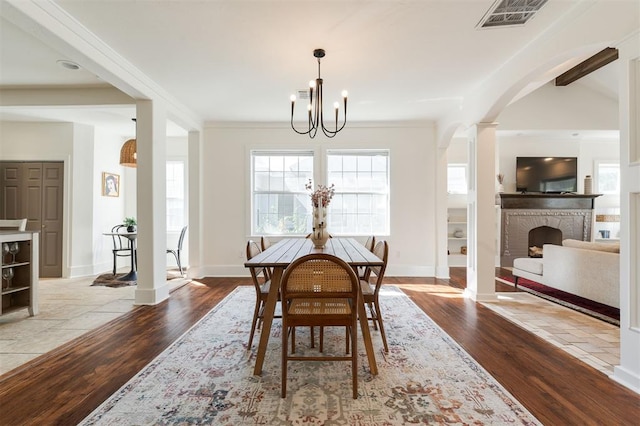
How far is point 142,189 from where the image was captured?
12.6ft

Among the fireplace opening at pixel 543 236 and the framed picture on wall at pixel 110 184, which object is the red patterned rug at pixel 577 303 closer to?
the fireplace opening at pixel 543 236

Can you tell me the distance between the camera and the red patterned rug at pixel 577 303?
336cm

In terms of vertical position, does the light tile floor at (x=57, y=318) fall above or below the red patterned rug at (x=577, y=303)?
below

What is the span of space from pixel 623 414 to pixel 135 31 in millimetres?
4227

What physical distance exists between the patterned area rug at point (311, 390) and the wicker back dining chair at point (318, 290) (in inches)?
6.9

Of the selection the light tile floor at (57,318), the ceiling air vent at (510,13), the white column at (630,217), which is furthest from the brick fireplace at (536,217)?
the light tile floor at (57,318)

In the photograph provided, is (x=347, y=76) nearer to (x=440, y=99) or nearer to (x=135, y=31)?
(x=440, y=99)

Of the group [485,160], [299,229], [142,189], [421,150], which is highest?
[421,150]

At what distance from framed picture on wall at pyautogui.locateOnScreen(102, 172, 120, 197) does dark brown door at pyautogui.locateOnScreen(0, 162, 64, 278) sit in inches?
26.1

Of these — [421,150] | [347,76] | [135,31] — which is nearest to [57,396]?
[135,31]

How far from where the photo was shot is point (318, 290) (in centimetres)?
194

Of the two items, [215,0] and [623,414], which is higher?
[215,0]

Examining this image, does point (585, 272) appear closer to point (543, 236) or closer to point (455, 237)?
point (455, 237)

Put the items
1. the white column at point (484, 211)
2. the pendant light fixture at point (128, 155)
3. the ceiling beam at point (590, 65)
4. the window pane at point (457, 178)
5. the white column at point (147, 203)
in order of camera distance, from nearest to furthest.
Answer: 1. the white column at point (147, 203)
2. the white column at point (484, 211)
3. the ceiling beam at point (590, 65)
4. the pendant light fixture at point (128, 155)
5. the window pane at point (457, 178)
